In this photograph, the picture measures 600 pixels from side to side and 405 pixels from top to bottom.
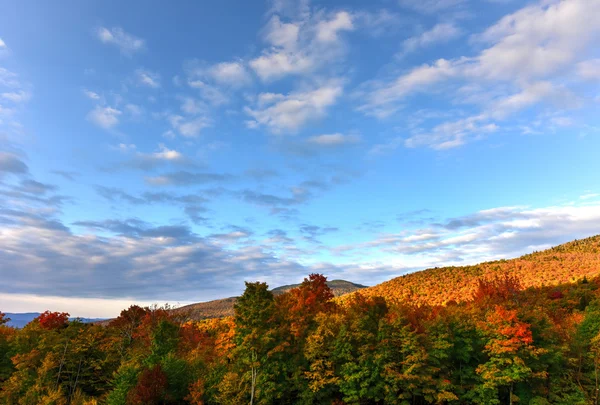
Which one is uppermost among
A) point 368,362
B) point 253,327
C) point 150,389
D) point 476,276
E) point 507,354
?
point 476,276

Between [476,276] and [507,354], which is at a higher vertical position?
[476,276]

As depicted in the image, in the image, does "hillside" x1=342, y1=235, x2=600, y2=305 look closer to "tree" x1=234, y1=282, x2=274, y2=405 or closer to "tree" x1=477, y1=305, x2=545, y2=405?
"tree" x1=477, y1=305, x2=545, y2=405

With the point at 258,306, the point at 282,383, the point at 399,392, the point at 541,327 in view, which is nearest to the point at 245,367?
the point at 282,383

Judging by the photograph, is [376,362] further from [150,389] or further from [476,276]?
[476,276]

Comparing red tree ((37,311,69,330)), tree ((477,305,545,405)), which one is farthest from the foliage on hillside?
red tree ((37,311,69,330))

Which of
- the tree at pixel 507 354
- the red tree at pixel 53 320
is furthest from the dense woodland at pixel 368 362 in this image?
the red tree at pixel 53 320

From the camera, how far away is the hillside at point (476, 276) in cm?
9169

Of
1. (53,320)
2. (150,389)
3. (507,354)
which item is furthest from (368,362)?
(53,320)

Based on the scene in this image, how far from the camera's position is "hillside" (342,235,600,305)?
91688 millimetres

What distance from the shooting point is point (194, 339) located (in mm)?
81562

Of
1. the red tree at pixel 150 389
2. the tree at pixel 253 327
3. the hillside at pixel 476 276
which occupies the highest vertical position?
the hillside at pixel 476 276

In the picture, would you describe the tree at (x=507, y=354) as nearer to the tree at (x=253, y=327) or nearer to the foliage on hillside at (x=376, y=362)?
the foliage on hillside at (x=376, y=362)

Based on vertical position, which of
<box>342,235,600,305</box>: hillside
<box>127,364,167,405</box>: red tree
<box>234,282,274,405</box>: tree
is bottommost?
<box>127,364,167,405</box>: red tree

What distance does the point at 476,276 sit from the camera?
109188 millimetres
